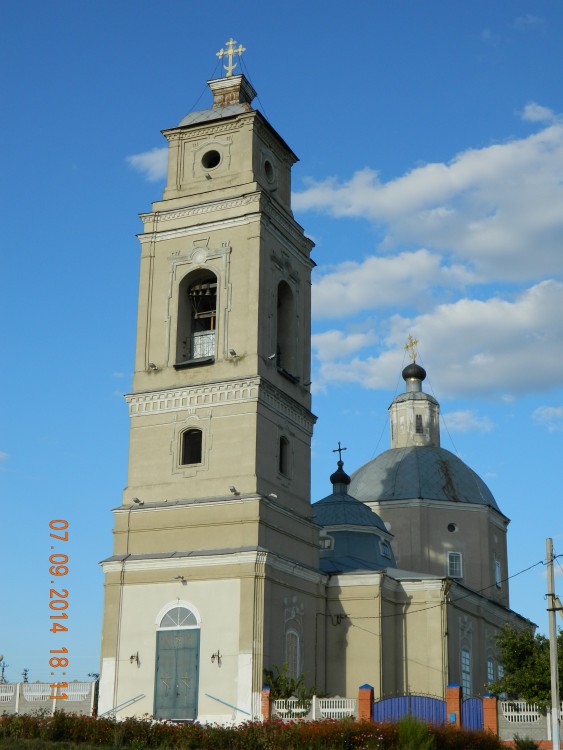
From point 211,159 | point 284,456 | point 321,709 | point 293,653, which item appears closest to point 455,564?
point 284,456

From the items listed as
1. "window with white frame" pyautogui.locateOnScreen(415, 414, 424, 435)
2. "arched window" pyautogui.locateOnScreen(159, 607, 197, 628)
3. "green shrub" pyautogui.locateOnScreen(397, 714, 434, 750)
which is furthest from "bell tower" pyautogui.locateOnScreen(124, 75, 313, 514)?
"window with white frame" pyautogui.locateOnScreen(415, 414, 424, 435)

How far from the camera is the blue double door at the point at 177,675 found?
1137 inches

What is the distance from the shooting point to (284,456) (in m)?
32.8

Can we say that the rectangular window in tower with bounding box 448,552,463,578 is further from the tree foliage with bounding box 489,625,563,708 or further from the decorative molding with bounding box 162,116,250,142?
the decorative molding with bounding box 162,116,250,142

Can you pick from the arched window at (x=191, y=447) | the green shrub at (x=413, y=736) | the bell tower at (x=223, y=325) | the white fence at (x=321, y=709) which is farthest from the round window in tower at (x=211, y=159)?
the green shrub at (x=413, y=736)

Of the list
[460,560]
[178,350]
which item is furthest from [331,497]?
[178,350]

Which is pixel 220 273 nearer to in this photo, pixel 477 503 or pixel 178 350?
pixel 178 350

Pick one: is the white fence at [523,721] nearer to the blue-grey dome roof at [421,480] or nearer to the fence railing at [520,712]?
the fence railing at [520,712]

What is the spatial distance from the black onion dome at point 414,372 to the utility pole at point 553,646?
2579 cm

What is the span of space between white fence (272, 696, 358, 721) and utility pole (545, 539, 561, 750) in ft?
15.6

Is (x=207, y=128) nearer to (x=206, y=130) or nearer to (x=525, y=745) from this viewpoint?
(x=206, y=130)

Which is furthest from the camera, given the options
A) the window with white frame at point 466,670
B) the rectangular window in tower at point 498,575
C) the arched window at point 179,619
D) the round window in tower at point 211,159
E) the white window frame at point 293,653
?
the rectangular window in tower at point 498,575

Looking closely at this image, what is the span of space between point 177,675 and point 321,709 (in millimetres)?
4561

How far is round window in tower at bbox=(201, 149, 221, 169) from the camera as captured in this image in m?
34.8
